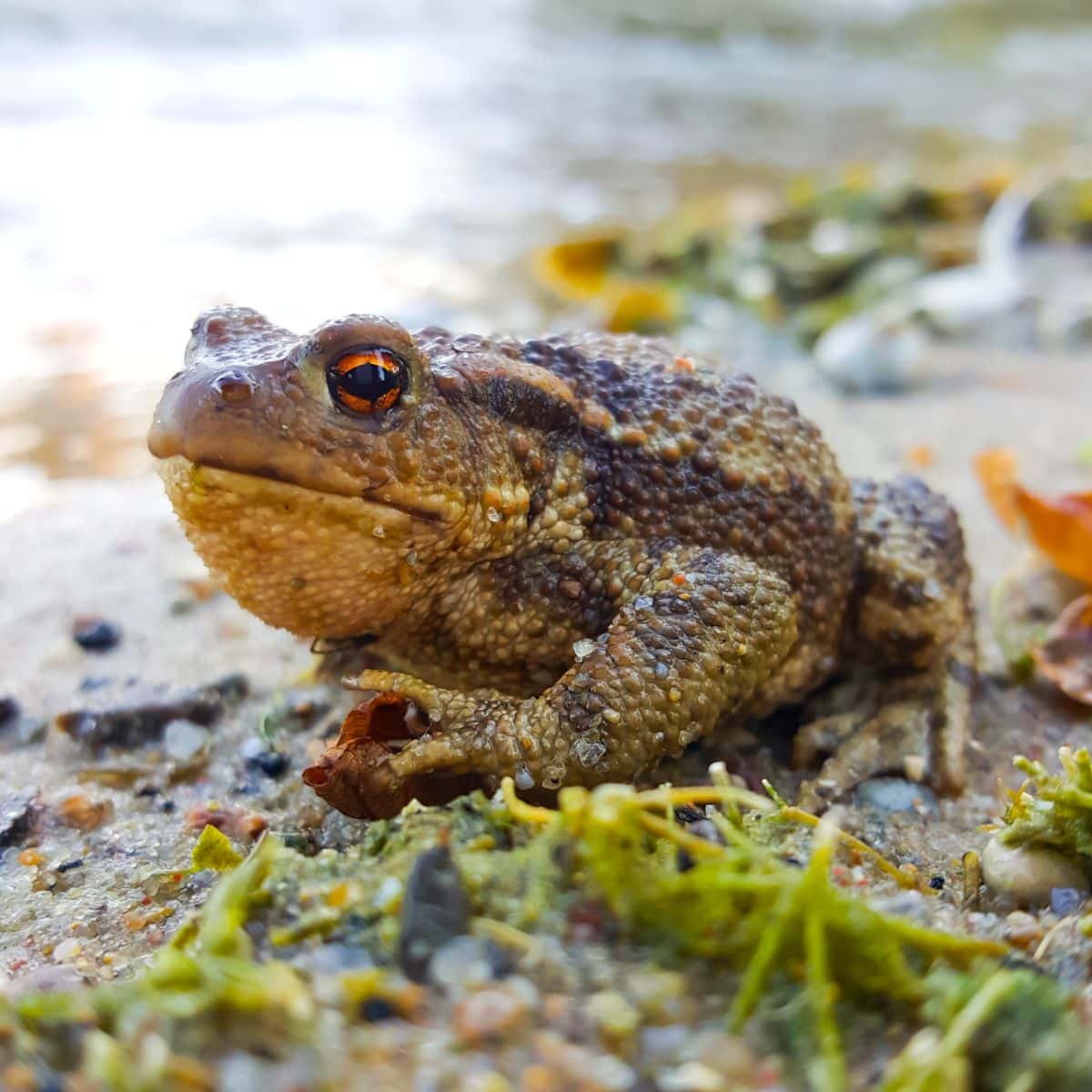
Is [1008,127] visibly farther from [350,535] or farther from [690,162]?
[350,535]

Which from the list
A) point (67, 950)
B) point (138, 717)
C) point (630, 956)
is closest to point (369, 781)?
point (67, 950)

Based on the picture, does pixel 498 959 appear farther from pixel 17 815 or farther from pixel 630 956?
pixel 17 815

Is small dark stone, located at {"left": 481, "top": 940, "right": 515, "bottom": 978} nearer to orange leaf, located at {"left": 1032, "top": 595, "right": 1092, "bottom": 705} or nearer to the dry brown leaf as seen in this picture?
the dry brown leaf

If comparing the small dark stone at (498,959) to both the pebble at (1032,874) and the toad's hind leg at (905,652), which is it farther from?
the toad's hind leg at (905,652)

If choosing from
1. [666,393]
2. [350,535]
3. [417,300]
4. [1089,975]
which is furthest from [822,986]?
[417,300]

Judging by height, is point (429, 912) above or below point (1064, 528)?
below

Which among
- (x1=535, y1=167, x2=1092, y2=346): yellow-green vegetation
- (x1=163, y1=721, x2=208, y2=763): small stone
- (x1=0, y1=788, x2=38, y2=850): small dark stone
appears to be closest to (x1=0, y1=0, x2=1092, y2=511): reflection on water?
(x1=535, y1=167, x2=1092, y2=346): yellow-green vegetation
